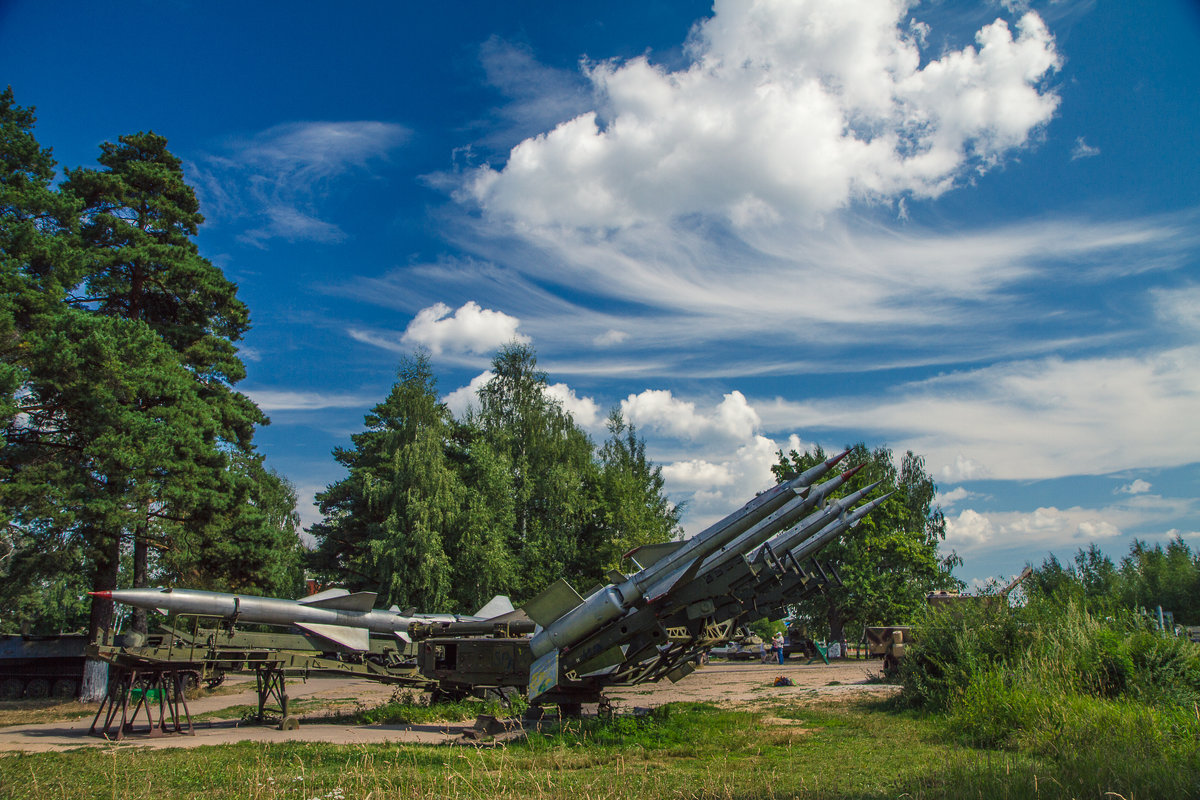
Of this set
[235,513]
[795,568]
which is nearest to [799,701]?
[795,568]

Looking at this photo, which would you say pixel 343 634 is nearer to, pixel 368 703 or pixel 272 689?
pixel 272 689

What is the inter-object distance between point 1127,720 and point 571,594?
23.2 ft

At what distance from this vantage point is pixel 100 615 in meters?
18.4

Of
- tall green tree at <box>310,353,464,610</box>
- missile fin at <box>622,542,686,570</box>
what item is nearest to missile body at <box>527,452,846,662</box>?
missile fin at <box>622,542,686,570</box>

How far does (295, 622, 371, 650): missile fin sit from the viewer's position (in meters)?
14.3

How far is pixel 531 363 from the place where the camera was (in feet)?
118

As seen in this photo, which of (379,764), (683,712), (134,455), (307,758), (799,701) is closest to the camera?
(379,764)

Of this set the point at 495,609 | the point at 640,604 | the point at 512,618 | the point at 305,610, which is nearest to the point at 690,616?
the point at 640,604

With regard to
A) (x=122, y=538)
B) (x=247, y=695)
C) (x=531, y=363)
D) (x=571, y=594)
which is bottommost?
(x=247, y=695)

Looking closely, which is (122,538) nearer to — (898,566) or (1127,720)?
(1127,720)

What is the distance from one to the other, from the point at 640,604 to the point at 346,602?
7524mm

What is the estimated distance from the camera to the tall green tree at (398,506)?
26172 mm

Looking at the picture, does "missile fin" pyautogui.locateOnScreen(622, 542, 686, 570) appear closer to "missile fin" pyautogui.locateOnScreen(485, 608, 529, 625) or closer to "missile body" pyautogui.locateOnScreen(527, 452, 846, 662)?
"missile body" pyautogui.locateOnScreen(527, 452, 846, 662)

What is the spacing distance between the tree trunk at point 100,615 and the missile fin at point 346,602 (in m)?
6.17
